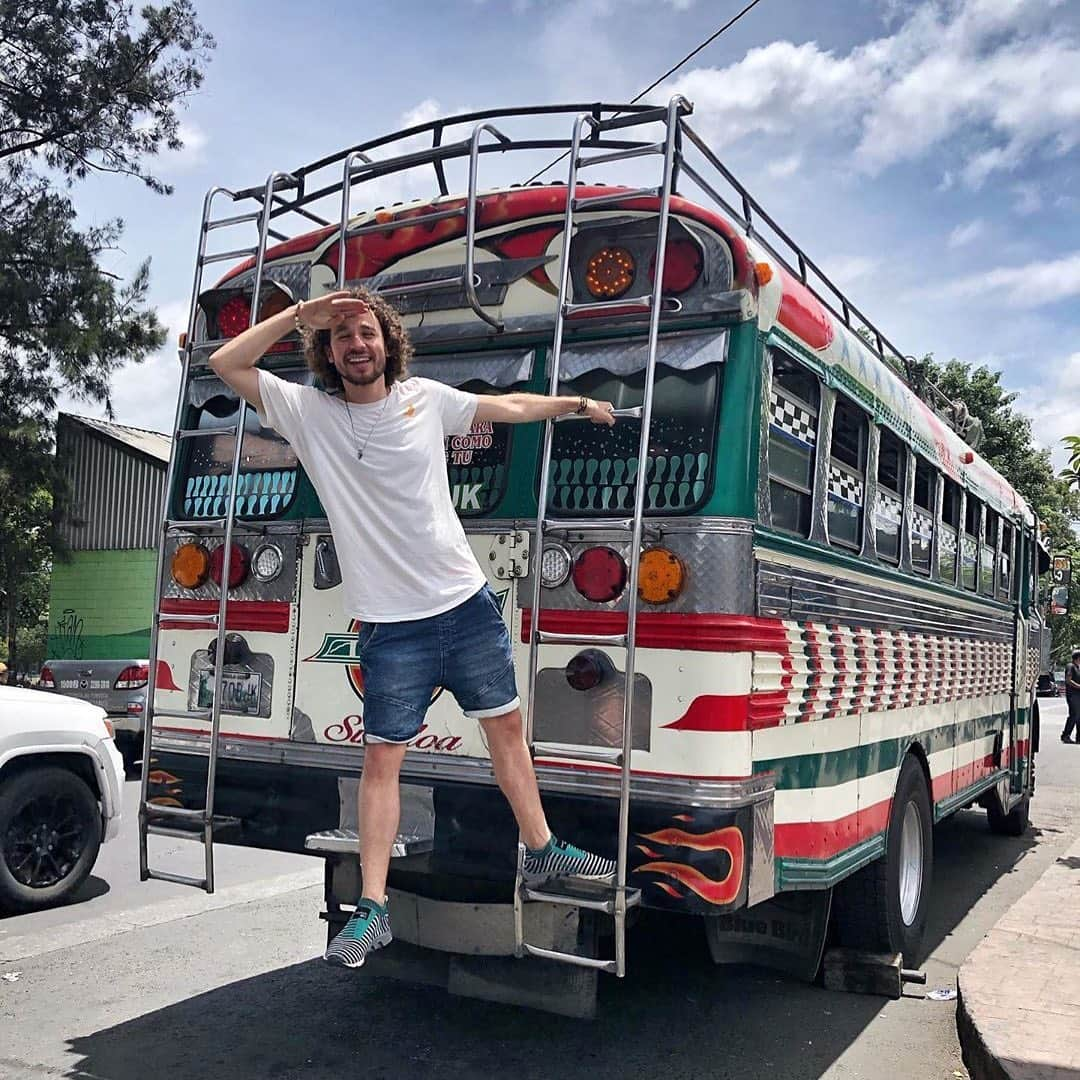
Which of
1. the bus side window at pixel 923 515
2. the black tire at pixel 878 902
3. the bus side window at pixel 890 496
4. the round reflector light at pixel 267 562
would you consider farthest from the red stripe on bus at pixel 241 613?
the bus side window at pixel 923 515

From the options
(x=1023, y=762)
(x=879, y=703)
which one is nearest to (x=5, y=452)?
(x=1023, y=762)

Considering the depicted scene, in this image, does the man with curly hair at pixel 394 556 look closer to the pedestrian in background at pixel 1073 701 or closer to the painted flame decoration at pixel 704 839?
the painted flame decoration at pixel 704 839

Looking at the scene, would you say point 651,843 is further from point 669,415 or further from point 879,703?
point 879,703

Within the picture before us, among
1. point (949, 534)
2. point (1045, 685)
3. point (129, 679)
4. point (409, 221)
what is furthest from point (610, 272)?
point (1045, 685)

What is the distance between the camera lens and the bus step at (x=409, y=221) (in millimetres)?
4527

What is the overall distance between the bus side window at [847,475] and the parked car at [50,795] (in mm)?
4641

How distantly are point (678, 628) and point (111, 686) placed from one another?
1035cm

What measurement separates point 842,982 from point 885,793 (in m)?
0.88

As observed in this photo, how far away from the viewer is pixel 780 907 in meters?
4.81

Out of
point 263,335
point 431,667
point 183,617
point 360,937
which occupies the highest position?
point 263,335

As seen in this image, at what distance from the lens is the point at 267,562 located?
4.82 m

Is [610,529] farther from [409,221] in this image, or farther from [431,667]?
[409,221]

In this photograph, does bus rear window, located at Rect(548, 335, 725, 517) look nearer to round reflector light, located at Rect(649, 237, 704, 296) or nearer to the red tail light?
round reflector light, located at Rect(649, 237, 704, 296)

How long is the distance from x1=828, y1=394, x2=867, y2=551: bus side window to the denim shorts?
166 centimetres
